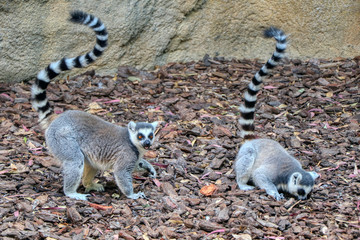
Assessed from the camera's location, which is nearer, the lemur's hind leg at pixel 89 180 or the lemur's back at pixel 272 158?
the lemur's hind leg at pixel 89 180

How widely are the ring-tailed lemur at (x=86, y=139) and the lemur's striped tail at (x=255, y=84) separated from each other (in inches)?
60.7

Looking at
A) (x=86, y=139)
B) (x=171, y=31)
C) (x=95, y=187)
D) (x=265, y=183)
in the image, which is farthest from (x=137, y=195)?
(x=171, y=31)

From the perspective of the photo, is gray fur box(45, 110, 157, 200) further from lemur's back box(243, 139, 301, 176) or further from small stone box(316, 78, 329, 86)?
small stone box(316, 78, 329, 86)

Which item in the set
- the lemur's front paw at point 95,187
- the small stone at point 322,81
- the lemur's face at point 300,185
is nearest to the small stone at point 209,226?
the lemur's face at point 300,185

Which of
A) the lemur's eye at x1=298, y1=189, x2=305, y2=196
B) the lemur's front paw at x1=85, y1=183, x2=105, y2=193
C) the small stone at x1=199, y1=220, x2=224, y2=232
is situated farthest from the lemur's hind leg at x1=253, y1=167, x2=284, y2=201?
the lemur's front paw at x1=85, y1=183, x2=105, y2=193

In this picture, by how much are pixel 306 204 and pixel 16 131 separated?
451cm

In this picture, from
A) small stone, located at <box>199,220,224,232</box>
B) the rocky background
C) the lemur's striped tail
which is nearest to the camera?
small stone, located at <box>199,220,224,232</box>

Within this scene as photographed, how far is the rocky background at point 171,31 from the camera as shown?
9086 mm

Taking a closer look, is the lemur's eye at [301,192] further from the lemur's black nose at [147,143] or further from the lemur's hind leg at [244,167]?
the lemur's black nose at [147,143]

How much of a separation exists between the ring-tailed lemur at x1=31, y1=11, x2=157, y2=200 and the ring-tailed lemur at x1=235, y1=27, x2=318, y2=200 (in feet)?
Answer: 4.55

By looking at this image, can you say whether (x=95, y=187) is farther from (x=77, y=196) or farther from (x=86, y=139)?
(x=86, y=139)

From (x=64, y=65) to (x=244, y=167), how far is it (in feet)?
8.86

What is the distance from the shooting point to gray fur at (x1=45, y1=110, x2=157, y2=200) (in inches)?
229

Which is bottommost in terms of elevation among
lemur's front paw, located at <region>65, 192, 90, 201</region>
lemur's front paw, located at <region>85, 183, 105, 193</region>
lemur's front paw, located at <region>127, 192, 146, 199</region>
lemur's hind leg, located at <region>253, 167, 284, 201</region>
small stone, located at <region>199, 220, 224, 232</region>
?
lemur's front paw, located at <region>85, 183, 105, 193</region>
